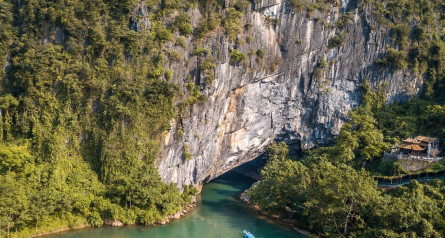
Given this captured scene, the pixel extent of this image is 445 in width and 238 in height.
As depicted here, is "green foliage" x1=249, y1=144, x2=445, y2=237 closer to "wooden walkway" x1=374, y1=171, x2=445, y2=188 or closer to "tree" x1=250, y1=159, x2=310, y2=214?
"tree" x1=250, y1=159, x2=310, y2=214

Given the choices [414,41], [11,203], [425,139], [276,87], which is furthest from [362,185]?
[414,41]

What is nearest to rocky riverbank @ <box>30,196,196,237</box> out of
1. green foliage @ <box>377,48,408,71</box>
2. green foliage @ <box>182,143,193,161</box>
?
green foliage @ <box>182,143,193,161</box>

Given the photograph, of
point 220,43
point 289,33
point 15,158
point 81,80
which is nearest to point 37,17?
point 81,80

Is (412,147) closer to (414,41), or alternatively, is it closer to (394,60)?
(394,60)

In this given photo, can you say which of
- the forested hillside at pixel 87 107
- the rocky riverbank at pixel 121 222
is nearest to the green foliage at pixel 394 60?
the forested hillside at pixel 87 107

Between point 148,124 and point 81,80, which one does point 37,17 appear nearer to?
point 81,80

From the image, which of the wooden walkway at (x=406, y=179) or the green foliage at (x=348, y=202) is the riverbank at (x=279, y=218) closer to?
the green foliage at (x=348, y=202)
